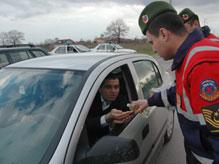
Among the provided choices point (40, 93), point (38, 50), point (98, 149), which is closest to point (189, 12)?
point (40, 93)

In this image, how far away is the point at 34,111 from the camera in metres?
2.23

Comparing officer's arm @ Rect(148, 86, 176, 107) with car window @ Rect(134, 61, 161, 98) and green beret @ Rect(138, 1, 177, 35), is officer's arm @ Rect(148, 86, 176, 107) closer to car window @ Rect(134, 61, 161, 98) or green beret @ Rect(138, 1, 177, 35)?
car window @ Rect(134, 61, 161, 98)

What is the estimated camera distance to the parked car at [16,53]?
8.91 m

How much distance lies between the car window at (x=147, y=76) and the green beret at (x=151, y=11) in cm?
131

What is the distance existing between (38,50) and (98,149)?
8.95 metres

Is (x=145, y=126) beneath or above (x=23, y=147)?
beneath

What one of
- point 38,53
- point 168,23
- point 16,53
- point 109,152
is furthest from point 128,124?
point 38,53

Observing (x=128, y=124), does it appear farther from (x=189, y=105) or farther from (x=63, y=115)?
(x=189, y=105)

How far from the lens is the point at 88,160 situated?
1.86 metres

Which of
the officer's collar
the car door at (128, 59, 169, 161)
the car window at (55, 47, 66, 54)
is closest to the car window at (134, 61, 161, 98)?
the car door at (128, 59, 169, 161)

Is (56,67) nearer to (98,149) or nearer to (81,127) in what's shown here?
(81,127)

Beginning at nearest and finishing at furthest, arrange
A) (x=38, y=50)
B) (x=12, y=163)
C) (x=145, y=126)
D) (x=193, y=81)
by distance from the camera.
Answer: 1. (x=193, y=81)
2. (x=12, y=163)
3. (x=145, y=126)
4. (x=38, y=50)

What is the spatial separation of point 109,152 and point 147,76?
204cm

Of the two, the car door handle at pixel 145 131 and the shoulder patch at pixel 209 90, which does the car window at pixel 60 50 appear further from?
the shoulder patch at pixel 209 90
